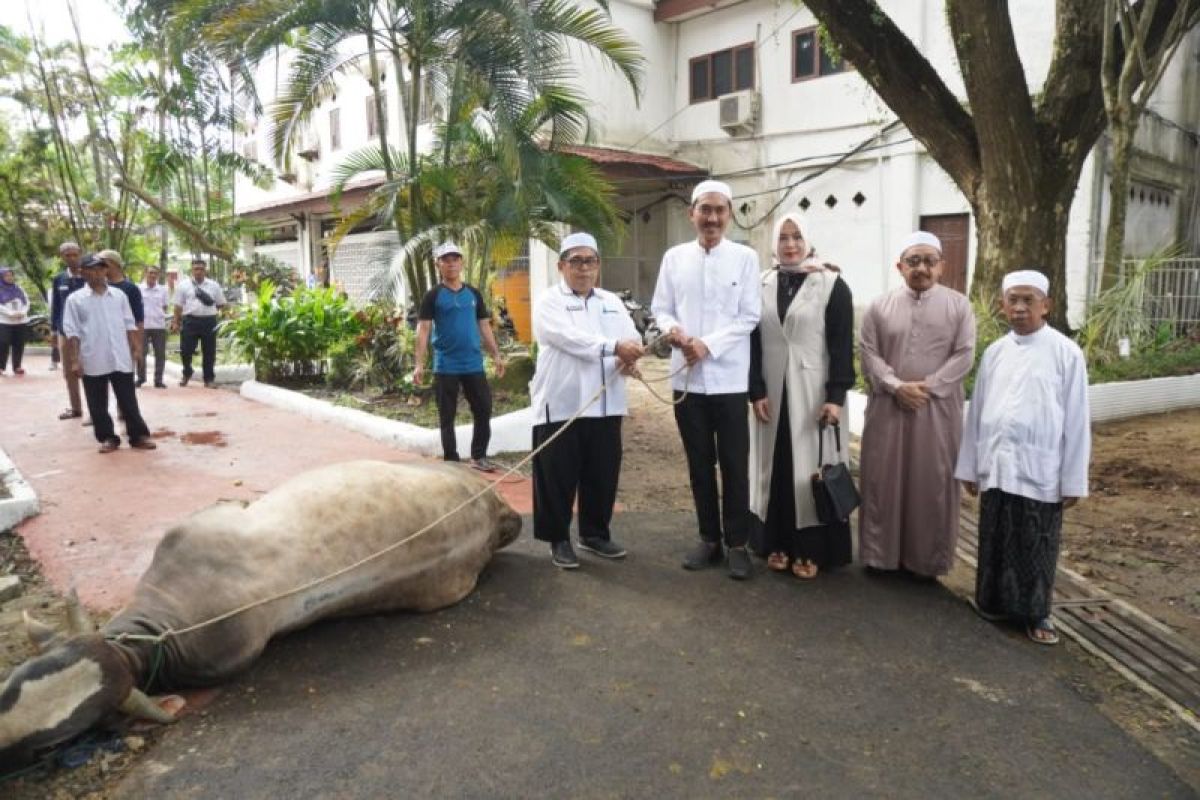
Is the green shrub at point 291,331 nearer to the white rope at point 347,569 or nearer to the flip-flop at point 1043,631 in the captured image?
the white rope at point 347,569

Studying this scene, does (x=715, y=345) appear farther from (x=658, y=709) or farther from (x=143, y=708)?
(x=143, y=708)

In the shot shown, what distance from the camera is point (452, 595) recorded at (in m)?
3.88

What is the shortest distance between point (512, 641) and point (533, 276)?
12605 millimetres

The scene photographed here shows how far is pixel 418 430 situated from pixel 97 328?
102 inches

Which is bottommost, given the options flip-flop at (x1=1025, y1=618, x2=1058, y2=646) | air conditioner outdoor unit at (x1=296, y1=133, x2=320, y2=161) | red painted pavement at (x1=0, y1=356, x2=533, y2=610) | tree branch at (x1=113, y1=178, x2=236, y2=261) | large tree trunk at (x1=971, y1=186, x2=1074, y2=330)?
flip-flop at (x1=1025, y1=618, x2=1058, y2=646)

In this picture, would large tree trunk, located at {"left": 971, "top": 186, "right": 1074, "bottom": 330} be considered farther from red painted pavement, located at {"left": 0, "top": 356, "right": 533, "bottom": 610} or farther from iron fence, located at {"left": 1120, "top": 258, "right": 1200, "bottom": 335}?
red painted pavement, located at {"left": 0, "top": 356, "right": 533, "bottom": 610}

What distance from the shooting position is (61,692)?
8.38 feet

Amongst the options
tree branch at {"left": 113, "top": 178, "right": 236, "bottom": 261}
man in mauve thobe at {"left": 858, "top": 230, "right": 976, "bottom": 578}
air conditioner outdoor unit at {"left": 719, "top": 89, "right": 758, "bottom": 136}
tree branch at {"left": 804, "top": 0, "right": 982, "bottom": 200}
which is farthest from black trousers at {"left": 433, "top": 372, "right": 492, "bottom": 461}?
air conditioner outdoor unit at {"left": 719, "top": 89, "right": 758, "bottom": 136}

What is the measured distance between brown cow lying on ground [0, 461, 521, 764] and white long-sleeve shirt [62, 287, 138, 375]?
155 inches

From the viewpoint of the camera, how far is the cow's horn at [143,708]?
2.76 meters

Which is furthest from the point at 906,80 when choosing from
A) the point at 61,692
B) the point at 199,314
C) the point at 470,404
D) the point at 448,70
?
the point at 199,314

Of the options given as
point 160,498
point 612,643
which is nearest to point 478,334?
point 160,498

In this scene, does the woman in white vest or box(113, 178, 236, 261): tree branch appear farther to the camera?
box(113, 178, 236, 261): tree branch

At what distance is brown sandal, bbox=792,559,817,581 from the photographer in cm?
427
